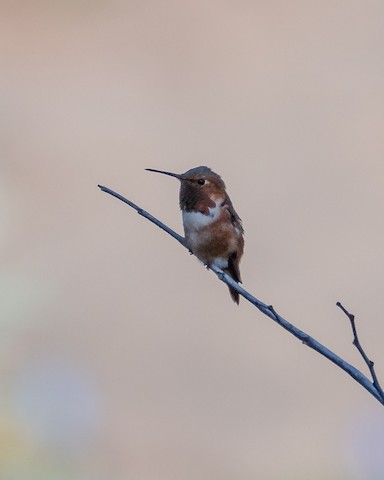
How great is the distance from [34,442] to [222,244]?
2.51 metres

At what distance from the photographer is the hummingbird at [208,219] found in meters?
1.98

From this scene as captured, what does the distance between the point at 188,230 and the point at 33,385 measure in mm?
3067

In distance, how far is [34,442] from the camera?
4.15 m

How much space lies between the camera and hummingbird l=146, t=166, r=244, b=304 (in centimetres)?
198

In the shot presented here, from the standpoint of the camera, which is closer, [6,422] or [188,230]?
[188,230]

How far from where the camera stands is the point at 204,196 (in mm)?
1987

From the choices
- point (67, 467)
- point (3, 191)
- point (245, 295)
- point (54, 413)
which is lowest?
point (245, 295)

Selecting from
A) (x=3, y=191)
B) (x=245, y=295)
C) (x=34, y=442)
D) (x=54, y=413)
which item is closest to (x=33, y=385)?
(x=54, y=413)

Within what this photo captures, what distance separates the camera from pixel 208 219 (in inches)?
78.5

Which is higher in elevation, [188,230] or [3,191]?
[3,191]

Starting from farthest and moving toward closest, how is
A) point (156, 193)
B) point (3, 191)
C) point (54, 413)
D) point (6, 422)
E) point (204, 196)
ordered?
point (3, 191) → point (156, 193) → point (54, 413) → point (6, 422) → point (204, 196)

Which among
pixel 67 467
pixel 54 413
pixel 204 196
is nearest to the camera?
pixel 204 196

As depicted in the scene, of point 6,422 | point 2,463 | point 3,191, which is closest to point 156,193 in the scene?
point 3,191

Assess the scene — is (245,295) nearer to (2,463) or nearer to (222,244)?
(222,244)
